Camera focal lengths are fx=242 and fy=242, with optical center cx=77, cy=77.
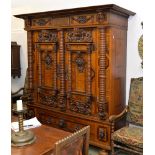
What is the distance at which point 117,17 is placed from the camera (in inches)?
122

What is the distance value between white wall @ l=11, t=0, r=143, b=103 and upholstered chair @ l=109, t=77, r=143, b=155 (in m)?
0.31

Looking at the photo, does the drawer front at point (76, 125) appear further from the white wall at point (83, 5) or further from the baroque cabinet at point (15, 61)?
the baroque cabinet at point (15, 61)

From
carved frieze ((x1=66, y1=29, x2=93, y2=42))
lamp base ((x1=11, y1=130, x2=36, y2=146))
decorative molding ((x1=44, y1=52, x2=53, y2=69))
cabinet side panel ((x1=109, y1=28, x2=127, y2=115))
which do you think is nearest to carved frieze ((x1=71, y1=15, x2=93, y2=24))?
carved frieze ((x1=66, y1=29, x2=93, y2=42))

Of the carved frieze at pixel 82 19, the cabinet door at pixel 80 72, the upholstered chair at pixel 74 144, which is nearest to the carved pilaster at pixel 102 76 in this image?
the cabinet door at pixel 80 72

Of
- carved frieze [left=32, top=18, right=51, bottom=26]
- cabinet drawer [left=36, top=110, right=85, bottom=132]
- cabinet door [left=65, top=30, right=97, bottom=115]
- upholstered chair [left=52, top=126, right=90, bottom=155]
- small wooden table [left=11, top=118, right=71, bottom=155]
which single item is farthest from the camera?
carved frieze [left=32, top=18, right=51, bottom=26]

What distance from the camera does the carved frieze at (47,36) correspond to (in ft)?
11.6

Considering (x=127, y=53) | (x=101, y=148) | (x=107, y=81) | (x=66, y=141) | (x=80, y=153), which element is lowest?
(x=101, y=148)

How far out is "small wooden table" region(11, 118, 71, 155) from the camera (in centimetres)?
185

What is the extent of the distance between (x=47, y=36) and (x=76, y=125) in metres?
1.37

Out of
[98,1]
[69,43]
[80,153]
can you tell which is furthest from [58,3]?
[80,153]

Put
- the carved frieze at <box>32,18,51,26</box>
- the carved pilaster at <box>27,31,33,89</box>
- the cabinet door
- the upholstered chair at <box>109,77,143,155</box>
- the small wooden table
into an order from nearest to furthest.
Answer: the small wooden table < the upholstered chair at <box>109,77,143,155</box> < the cabinet door < the carved frieze at <box>32,18,51,26</box> < the carved pilaster at <box>27,31,33,89</box>

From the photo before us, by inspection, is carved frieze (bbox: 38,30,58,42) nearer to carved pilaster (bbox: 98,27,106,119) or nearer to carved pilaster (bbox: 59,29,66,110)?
carved pilaster (bbox: 59,29,66,110)
